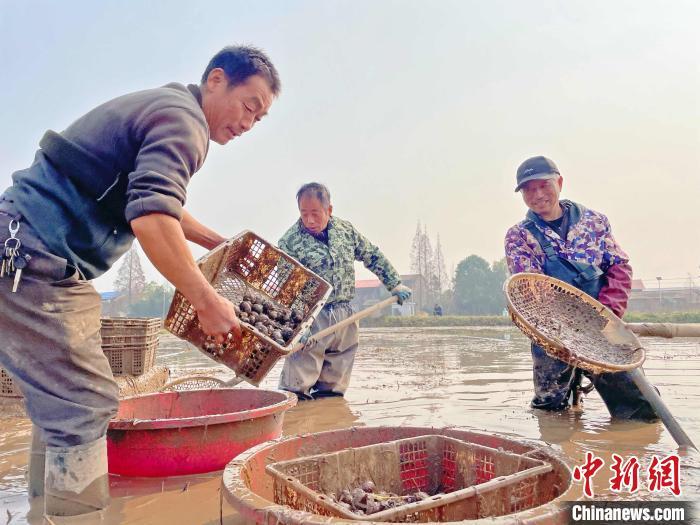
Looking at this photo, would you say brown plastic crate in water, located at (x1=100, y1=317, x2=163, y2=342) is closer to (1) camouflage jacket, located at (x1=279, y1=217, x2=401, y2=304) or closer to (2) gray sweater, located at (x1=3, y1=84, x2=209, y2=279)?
(1) camouflage jacket, located at (x1=279, y1=217, x2=401, y2=304)

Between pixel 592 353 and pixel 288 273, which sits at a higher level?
pixel 288 273

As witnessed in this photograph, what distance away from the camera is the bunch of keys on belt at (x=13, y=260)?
2.02 m

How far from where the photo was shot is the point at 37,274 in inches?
82.7

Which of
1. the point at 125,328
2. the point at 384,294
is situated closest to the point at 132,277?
the point at 384,294

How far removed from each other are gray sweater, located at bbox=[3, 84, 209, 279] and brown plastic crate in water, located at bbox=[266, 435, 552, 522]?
1.13 m

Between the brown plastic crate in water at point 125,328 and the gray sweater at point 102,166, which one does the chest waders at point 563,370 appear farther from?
the brown plastic crate in water at point 125,328

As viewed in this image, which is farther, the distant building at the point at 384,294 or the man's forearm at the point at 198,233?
the distant building at the point at 384,294

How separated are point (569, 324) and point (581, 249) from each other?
2.82ft

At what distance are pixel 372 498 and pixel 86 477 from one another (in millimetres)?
1120

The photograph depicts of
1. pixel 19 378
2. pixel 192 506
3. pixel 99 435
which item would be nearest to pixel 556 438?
pixel 192 506

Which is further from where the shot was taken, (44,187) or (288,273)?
(288,273)

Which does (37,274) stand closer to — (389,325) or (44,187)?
(44,187)

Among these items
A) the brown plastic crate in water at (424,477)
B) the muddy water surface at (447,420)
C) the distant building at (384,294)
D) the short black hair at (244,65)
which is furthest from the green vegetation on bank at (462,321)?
the short black hair at (244,65)

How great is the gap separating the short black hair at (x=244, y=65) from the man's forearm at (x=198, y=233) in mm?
948
